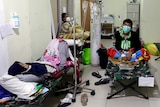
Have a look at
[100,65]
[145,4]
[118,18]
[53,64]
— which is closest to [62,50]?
[53,64]

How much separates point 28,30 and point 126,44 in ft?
5.39

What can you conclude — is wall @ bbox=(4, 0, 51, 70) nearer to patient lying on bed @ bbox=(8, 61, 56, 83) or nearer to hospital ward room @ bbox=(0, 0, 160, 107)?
hospital ward room @ bbox=(0, 0, 160, 107)

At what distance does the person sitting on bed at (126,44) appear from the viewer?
12.7ft

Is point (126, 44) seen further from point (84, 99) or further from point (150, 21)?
point (150, 21)

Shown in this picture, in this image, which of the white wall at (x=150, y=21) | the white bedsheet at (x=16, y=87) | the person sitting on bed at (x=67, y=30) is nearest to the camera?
the white bedsheet at (x=16, y=87)

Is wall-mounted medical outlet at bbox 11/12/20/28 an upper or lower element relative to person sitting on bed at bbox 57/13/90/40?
upper

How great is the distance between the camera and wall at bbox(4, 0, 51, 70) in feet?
10.5

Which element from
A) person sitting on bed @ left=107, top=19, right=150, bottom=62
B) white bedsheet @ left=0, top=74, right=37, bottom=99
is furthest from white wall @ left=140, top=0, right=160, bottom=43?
white bedsheet @ left=0, top=74, right=37, bottom=99

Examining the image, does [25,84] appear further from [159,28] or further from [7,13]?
[159,28]

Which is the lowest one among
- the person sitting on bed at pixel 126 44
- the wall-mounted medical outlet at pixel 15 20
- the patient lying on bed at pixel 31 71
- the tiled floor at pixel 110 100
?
the tiled floor at pixel 110 100

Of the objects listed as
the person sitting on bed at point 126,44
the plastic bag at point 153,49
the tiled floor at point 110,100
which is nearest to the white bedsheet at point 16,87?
the tiled floor at point 110,100

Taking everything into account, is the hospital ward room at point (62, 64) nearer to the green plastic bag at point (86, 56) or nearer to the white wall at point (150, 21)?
the green plastic bag at point (86, 56)

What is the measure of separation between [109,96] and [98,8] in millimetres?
2079

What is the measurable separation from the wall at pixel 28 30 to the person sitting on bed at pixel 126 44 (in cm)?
125
